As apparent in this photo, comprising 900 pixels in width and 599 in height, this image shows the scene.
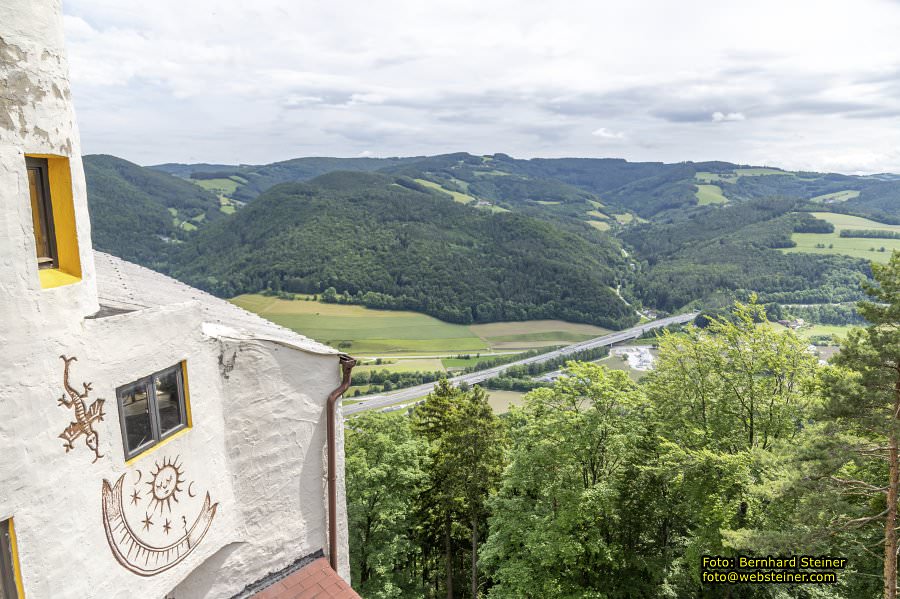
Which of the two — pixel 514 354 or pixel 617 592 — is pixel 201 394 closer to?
pixel 617 592

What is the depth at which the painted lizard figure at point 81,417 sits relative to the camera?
613 centimetres

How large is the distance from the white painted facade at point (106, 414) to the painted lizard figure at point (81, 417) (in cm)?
8

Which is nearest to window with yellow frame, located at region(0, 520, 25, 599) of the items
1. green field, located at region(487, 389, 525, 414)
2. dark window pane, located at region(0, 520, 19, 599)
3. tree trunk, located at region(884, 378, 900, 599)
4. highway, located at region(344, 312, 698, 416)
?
dark window pane, located at region(0, 520, 19, 599)

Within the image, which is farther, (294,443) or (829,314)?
(829,314)

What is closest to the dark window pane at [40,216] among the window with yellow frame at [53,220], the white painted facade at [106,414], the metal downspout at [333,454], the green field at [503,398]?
the window with yellow frame at [53,220]

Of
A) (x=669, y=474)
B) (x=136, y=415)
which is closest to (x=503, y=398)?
(x=669, y=474)

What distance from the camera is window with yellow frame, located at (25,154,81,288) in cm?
614

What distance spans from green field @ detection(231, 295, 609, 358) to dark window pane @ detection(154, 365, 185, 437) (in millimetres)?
124704

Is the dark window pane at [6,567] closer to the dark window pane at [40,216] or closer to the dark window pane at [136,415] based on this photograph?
the dark window pane at [136,415]

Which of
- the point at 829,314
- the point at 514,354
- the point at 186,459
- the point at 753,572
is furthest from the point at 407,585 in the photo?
the point at 829,314

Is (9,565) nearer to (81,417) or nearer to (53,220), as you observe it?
(81,417)

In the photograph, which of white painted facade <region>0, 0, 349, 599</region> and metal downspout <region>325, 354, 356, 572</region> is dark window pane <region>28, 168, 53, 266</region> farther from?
metal downspout <region>325, 354, 356, 572</region>

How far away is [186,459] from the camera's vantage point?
26.8ft

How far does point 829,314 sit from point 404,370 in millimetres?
124869
